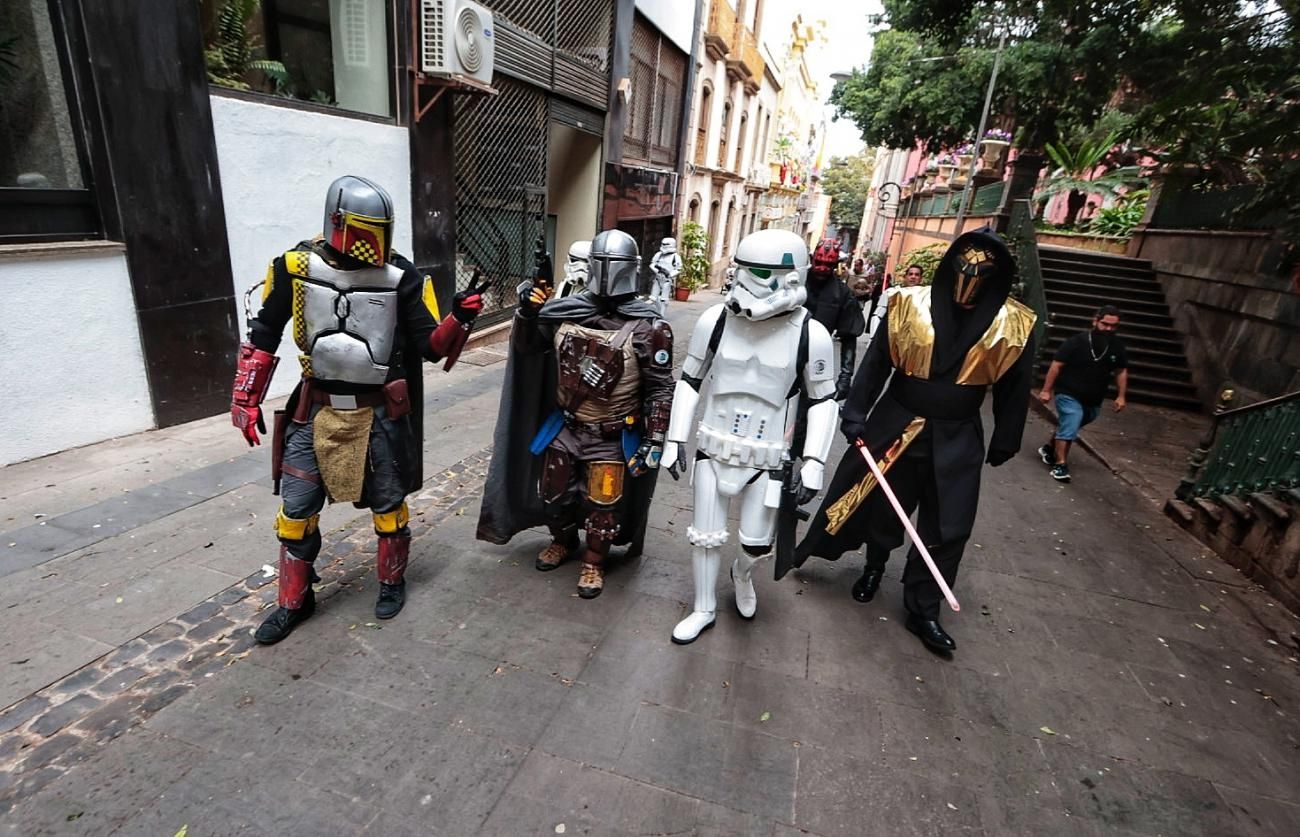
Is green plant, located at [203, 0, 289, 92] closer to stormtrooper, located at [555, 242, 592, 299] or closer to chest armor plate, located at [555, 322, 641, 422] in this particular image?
stormtrooper, located at [555, 242, 592, 299]

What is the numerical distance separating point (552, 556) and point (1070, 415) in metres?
5.09

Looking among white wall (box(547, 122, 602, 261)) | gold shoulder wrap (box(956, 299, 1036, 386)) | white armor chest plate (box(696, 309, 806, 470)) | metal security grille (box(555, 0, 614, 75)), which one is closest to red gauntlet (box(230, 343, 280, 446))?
white armor chest plate (box(696, 309, 806, 470))

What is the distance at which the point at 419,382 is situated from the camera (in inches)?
124

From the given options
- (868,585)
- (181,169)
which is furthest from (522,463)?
(181,169)

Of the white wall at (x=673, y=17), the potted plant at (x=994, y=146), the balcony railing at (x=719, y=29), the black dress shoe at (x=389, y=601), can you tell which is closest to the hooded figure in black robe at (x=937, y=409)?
the black dress shoe at (x=389, y=601)

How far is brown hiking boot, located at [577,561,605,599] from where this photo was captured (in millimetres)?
3457

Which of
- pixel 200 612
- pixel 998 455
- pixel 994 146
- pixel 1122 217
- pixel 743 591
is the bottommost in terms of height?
pixel 200 612

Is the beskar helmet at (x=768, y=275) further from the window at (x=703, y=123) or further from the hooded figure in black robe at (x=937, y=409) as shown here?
the window at (x=703, y=123)

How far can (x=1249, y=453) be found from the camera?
189 inches

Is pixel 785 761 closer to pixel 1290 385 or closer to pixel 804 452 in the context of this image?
pixel 804 452

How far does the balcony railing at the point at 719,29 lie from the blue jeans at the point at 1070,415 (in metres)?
13.5

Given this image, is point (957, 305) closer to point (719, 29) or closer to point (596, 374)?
point (596, 374)

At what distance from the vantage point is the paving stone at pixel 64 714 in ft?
7.59

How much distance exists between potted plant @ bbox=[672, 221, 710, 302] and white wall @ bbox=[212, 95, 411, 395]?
33.7 feet
